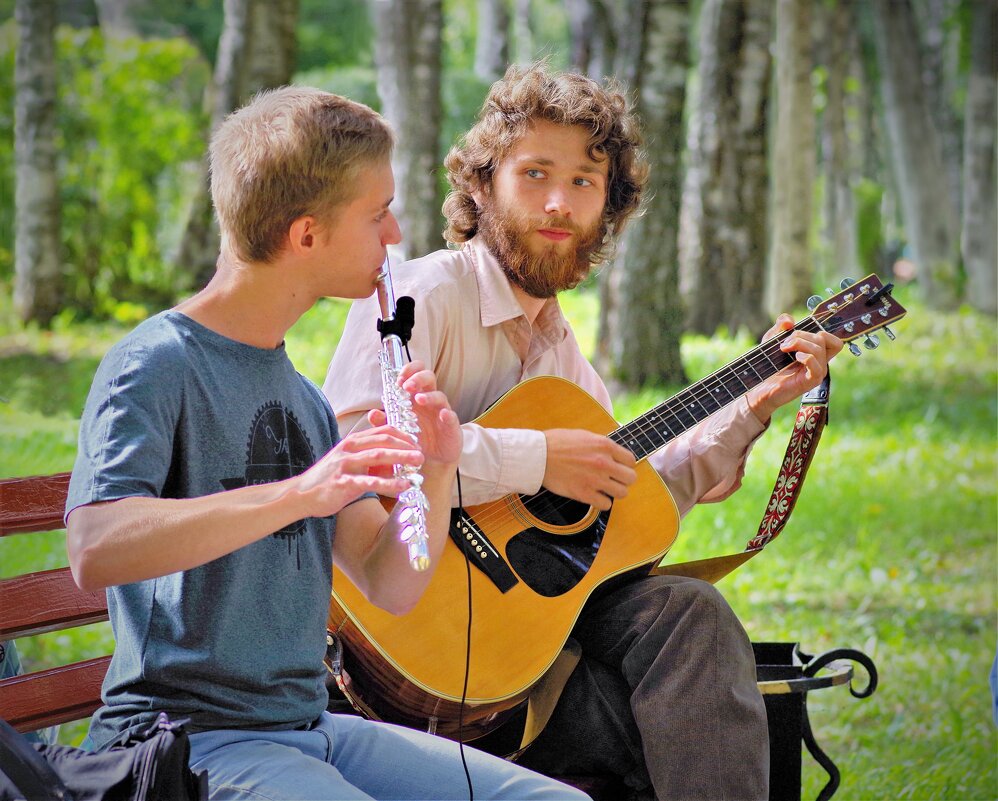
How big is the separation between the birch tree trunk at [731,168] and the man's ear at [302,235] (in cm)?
693

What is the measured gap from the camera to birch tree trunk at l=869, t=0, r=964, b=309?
12.8m

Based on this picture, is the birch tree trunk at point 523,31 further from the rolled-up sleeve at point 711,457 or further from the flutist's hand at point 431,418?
the flutist's hand at point 431,418

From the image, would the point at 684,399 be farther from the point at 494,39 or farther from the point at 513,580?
the point at 494,39

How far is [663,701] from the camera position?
2.45 meters

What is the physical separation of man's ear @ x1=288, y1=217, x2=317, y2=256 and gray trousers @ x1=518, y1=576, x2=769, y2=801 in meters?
1.09

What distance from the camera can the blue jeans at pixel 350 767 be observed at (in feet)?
6.04

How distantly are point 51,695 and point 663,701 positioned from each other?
121cm

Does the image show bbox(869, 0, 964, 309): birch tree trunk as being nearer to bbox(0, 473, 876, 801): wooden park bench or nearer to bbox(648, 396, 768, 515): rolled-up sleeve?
bbox(648, 396, 768, 515): rolled-up sleeve

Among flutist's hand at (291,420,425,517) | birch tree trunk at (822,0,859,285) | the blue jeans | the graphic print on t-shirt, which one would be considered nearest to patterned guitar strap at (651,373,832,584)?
the blue jeans

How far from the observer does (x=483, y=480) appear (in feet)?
8.60

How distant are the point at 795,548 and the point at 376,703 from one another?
3839mm

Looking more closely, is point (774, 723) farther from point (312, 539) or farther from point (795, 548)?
point (795, 548)

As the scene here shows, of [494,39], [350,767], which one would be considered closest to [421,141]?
[350,767]

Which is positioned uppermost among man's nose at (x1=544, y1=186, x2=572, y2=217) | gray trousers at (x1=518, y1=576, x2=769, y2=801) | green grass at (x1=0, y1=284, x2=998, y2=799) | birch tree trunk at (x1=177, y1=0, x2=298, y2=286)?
birch tree trunk at (x1=177, y1=0, x2=298, y2=286)
